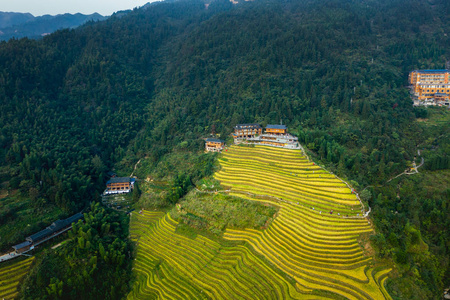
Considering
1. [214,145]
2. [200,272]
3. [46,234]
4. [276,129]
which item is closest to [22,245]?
[46,234]

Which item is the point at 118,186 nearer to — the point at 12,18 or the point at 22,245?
the point at 22,245

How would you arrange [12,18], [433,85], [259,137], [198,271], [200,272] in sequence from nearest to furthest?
[200,272], [198,271], [259,137], [433,85], [12,18]

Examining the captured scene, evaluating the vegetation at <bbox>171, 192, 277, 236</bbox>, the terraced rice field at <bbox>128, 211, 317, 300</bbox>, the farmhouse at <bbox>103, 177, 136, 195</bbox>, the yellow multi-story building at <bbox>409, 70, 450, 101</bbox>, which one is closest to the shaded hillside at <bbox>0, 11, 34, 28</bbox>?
the farmhouse at <bbox>103, 177, 136, 195</bbox>

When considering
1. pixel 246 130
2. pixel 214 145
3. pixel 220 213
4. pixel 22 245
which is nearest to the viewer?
pixel 22 245

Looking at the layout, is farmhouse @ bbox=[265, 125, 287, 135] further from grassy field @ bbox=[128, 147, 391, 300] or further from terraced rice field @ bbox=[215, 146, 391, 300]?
grassy field @ bbox=[128, 147, 391, 300]

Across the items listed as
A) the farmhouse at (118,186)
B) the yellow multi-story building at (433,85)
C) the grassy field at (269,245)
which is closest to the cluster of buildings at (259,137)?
the grassy field at (269,245)

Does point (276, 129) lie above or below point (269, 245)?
above
